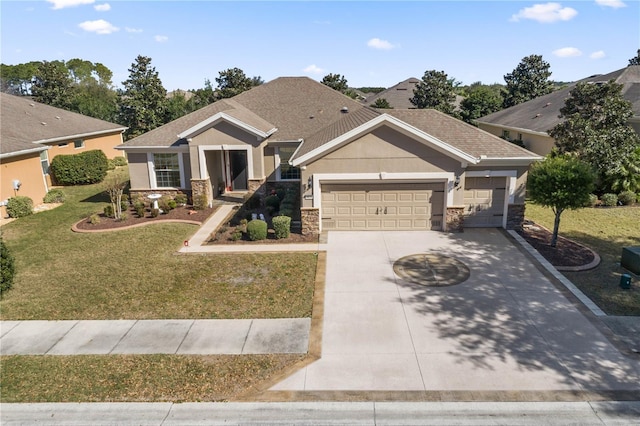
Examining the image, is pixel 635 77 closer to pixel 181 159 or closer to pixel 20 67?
pixel 181 159

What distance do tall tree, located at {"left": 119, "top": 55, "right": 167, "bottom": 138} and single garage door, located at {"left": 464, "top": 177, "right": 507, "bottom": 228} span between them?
33166 mm

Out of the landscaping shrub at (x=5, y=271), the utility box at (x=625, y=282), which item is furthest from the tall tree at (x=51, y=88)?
the utility box at (x=625, y=282)

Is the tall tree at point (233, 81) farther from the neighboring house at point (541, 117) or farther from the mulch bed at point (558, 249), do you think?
the mulch bed at point (558, 249)

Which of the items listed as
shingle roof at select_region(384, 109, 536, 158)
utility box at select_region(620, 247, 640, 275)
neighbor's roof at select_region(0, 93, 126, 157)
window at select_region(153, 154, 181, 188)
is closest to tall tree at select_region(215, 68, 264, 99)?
neighbor's roof at select_region(0, 93, 126, 157)

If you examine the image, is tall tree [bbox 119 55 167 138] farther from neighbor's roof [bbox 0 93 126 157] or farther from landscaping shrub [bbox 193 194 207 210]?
landscaping shrub [bbox 193 194 207 210]

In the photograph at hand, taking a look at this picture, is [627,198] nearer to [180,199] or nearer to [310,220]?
[310,220]

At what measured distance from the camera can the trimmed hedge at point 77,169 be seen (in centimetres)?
2689

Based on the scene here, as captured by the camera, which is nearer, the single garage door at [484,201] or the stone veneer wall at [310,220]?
the stone veneer wall at [310,220]

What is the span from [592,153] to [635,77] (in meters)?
15.3

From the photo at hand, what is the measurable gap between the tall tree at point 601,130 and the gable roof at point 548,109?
3347 mm

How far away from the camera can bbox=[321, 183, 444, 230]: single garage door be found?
16938 millimetres

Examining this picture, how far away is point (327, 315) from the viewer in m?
10.8

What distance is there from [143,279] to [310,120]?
1519cm

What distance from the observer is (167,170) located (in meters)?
22.5
